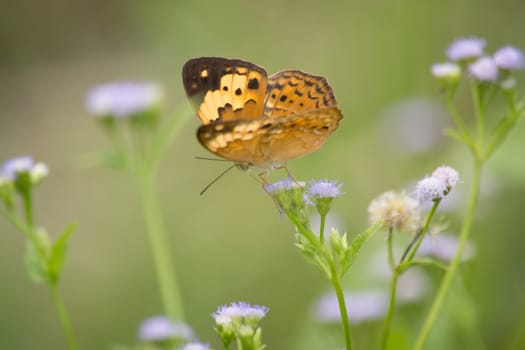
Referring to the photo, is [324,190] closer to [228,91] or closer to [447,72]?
[228,91]

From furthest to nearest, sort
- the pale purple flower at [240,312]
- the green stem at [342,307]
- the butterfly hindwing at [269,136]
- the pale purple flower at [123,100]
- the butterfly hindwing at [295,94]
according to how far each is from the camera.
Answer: the pale purple flower at [123,100] → the butterfly hindwing at [295,94] → the butterfly hindwing at [269,136] → the pale purple flower at [240,312] → the green stem at [342,307]

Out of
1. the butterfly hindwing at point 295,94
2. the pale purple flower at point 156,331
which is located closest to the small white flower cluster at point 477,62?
the butterfly hindwing at point 295,94

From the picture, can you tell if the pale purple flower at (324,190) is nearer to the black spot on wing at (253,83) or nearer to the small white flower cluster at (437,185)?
the small white flower cluster at (437,185)

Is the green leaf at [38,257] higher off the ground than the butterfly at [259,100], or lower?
lower

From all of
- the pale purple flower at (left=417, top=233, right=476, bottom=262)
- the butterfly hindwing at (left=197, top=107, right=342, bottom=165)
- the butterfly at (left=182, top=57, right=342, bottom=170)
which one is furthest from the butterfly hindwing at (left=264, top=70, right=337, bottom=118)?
the pale purple flower at (left=417, top=233, right=476, bottom=262)

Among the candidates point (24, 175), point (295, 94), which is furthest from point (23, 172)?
point (295, 94)

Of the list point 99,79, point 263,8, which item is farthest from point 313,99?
point 99,79

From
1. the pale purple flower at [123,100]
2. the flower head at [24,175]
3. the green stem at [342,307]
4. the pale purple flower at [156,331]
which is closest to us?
the green stem at [342,307]

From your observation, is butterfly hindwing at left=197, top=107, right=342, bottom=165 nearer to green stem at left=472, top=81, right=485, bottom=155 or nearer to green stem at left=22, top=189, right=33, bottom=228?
green stem at left=472, top=81, right=485, bottom=155
